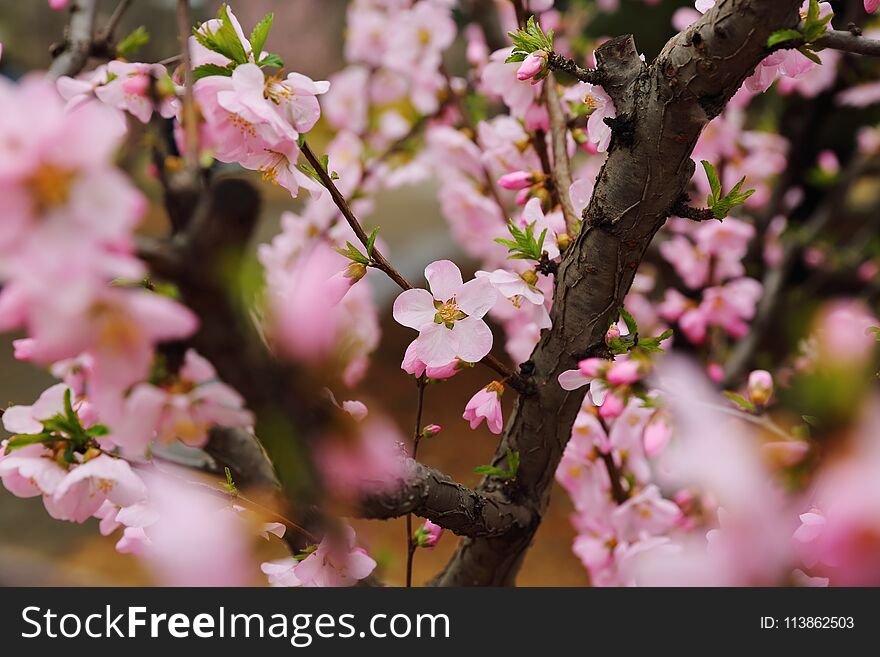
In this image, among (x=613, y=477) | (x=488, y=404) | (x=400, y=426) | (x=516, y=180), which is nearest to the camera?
(x=488, y=404)

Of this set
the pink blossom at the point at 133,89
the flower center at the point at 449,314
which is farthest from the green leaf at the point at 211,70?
the flower center at the point at 449,314

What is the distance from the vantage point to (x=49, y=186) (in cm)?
21

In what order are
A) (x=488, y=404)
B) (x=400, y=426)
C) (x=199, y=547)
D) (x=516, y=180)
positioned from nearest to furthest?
Result: 1. (x=199, y=547)
2. (x=488, y=404)
3. (x=516, y=180)
4. (x=400, y=426)

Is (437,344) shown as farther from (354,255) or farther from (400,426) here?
(400,426)

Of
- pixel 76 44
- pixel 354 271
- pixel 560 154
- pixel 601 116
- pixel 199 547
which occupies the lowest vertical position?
pixel 199 547

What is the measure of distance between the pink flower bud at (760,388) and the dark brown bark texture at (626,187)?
195 millimetres

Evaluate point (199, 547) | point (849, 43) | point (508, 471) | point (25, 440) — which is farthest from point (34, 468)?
point (849, 43)

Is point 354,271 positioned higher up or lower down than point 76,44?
lower down

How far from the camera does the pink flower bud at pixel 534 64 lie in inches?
20.1

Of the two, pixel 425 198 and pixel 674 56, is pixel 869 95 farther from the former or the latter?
pixel 425 198

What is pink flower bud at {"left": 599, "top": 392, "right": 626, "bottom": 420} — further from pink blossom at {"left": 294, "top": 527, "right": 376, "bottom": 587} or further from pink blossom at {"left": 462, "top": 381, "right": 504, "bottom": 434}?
pink blossom at {"left": 294, "top": 527, "right": 376, "bottom": 587}

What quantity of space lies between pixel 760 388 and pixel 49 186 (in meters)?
0.62

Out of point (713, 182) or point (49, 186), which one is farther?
point (713, 182)

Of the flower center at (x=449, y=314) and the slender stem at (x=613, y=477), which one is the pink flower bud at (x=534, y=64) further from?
the slender stem at (x=613, y=477)
